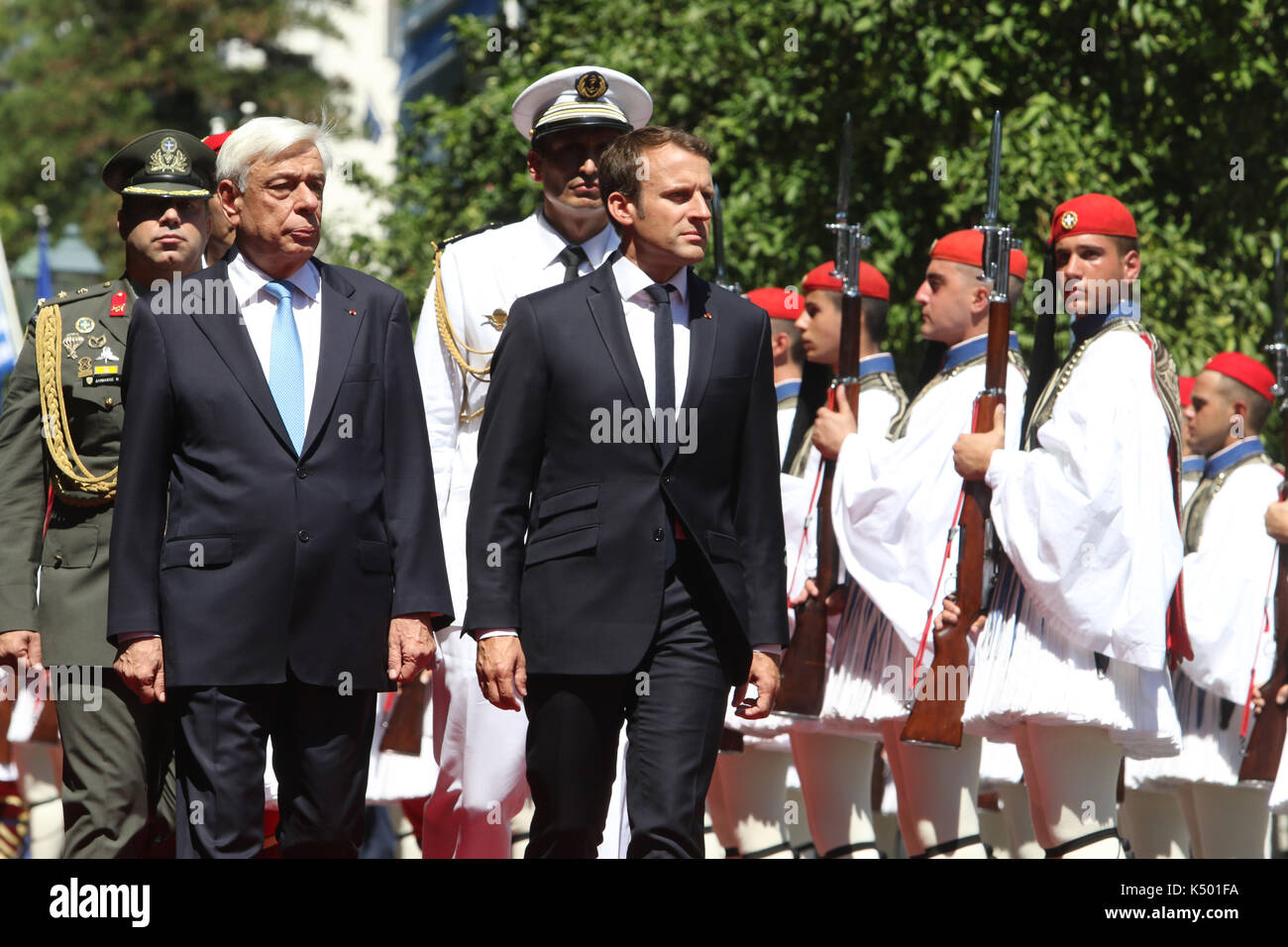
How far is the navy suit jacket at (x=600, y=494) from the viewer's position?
5.22 meters

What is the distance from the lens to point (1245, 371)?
8.95 m

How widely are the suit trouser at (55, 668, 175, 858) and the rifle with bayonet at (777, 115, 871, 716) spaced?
2517 mm

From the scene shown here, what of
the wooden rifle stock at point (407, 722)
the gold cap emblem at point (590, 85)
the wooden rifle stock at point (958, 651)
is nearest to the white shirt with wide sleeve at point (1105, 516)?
the wooden rifle stock at point (958, 651)

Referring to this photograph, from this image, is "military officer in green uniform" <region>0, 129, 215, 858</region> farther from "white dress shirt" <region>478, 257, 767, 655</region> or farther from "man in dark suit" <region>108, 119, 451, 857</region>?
"white dress shirt" <region>478, 257, 767, 655</region>

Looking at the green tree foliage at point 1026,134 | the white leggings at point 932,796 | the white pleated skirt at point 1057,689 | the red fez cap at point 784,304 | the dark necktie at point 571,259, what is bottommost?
the white leggings at point 932,796

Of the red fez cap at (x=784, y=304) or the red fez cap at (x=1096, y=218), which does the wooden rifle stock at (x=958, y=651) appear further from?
the red fez cap at (x=784, y=304)

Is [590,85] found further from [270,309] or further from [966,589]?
[966,589]

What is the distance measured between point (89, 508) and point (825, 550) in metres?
2.87

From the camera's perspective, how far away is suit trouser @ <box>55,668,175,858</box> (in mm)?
5719

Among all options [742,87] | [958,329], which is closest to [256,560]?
[958,329]

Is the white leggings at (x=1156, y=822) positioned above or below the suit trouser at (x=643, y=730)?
below

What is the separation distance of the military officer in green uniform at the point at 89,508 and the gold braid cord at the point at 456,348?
29.6 inches

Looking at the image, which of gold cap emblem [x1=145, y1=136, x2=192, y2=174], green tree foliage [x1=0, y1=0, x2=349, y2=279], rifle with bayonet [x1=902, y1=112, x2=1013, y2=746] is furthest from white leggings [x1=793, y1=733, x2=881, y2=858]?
green tree foliage [x1=0, y1=0, x2=349, y2=279]
